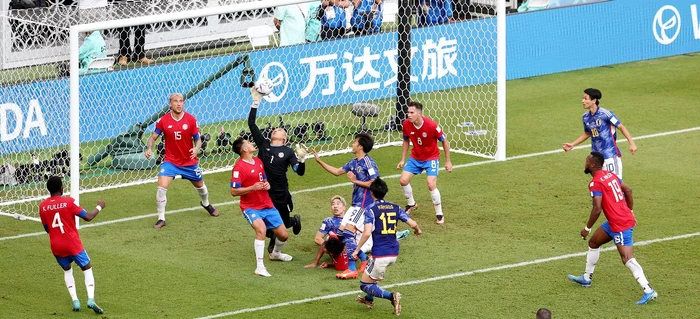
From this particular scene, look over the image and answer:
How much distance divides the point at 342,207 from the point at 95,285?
3.40 meters

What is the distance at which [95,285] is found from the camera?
1638 cm

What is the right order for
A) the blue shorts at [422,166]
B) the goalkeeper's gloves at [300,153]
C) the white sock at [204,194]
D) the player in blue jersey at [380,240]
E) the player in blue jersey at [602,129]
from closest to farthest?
1. the player in blue jersey at [380,240]
2. the goalkeeper's gloves at [300,153]
3. the player in blue jersey at [602,129]
4. the blue shorts at [422,166]
5. the white sock at [204,194]

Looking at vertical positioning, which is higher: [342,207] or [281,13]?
[281,13]

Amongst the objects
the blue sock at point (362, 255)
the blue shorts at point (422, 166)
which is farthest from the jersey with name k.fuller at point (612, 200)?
the blue shorts at point (422, 166)

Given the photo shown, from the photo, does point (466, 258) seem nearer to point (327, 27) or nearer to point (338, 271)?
point (338, 271)

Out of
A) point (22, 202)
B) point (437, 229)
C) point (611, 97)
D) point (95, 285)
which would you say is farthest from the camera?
point (611, 97)

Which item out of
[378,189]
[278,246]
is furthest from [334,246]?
[378,189]

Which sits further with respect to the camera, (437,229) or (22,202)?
(22,202)

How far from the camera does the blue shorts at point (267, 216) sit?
1661 centimetres

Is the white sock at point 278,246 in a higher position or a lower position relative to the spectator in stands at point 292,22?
lower

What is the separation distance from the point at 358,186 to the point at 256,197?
1.50 m

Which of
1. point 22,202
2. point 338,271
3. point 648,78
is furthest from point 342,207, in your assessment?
point 648,78

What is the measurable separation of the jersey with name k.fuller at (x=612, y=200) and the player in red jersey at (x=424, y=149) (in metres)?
3.59

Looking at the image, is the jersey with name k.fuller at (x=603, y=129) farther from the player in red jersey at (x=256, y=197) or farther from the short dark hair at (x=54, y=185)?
the short dark hair at (x=54, y=185)
